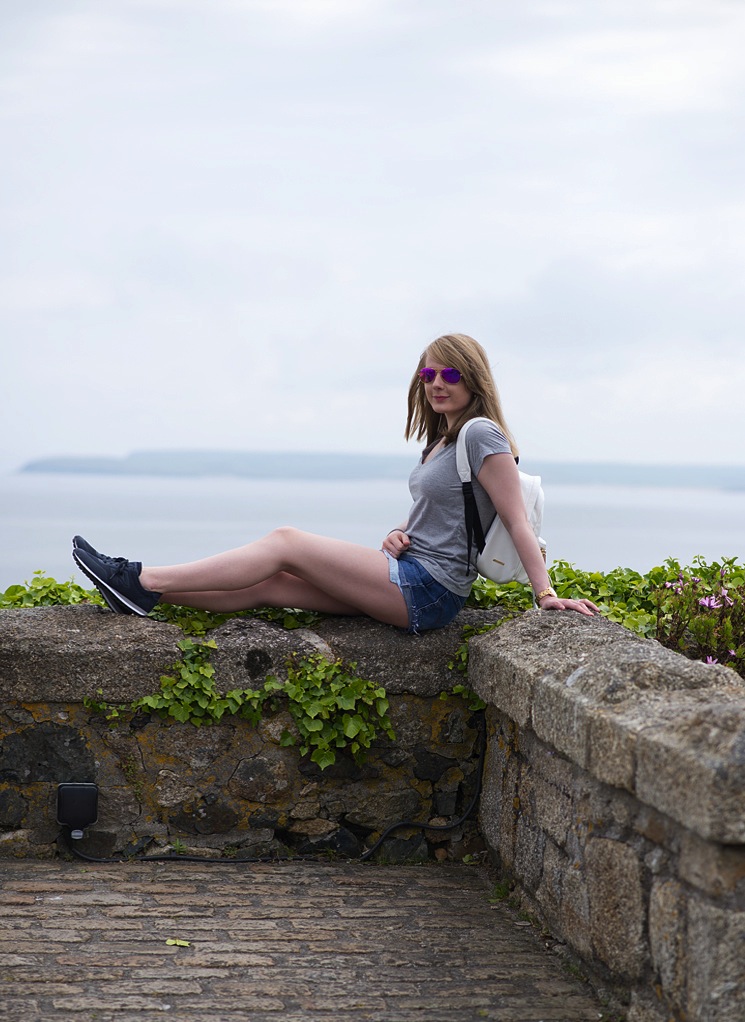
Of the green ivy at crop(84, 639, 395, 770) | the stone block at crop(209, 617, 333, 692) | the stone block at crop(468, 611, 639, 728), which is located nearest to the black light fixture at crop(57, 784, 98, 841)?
the green ivy at crop(84, 639, 395, 770)

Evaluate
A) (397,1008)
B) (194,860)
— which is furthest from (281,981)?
(194,860)

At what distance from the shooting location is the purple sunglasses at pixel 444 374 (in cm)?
454

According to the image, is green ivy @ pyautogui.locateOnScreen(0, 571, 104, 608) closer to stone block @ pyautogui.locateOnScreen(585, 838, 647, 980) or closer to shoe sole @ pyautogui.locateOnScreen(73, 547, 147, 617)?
shoe sole @ pyautogui.locateOnScreen(73, 547, 147, 617)

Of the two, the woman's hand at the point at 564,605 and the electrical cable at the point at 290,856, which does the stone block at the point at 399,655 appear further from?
the woman's hand at the point at 564,605

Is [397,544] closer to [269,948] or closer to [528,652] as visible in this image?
[528,652]

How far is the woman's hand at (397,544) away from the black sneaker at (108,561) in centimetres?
104

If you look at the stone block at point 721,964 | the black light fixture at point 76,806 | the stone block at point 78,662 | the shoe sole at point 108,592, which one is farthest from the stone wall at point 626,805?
the black light fixture at point 76,806

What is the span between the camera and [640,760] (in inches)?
108

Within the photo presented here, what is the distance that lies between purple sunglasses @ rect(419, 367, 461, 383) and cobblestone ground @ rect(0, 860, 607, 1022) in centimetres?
193

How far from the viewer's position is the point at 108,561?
441 centimetres

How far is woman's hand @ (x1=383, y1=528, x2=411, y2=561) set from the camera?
4488 millimetres

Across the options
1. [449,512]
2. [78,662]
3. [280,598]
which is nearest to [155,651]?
[78,662]

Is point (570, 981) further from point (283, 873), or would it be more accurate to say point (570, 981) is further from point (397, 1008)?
point (283, 873)

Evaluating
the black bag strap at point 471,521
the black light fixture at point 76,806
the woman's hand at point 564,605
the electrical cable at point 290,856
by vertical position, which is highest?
the black bag strap at point 471,521
